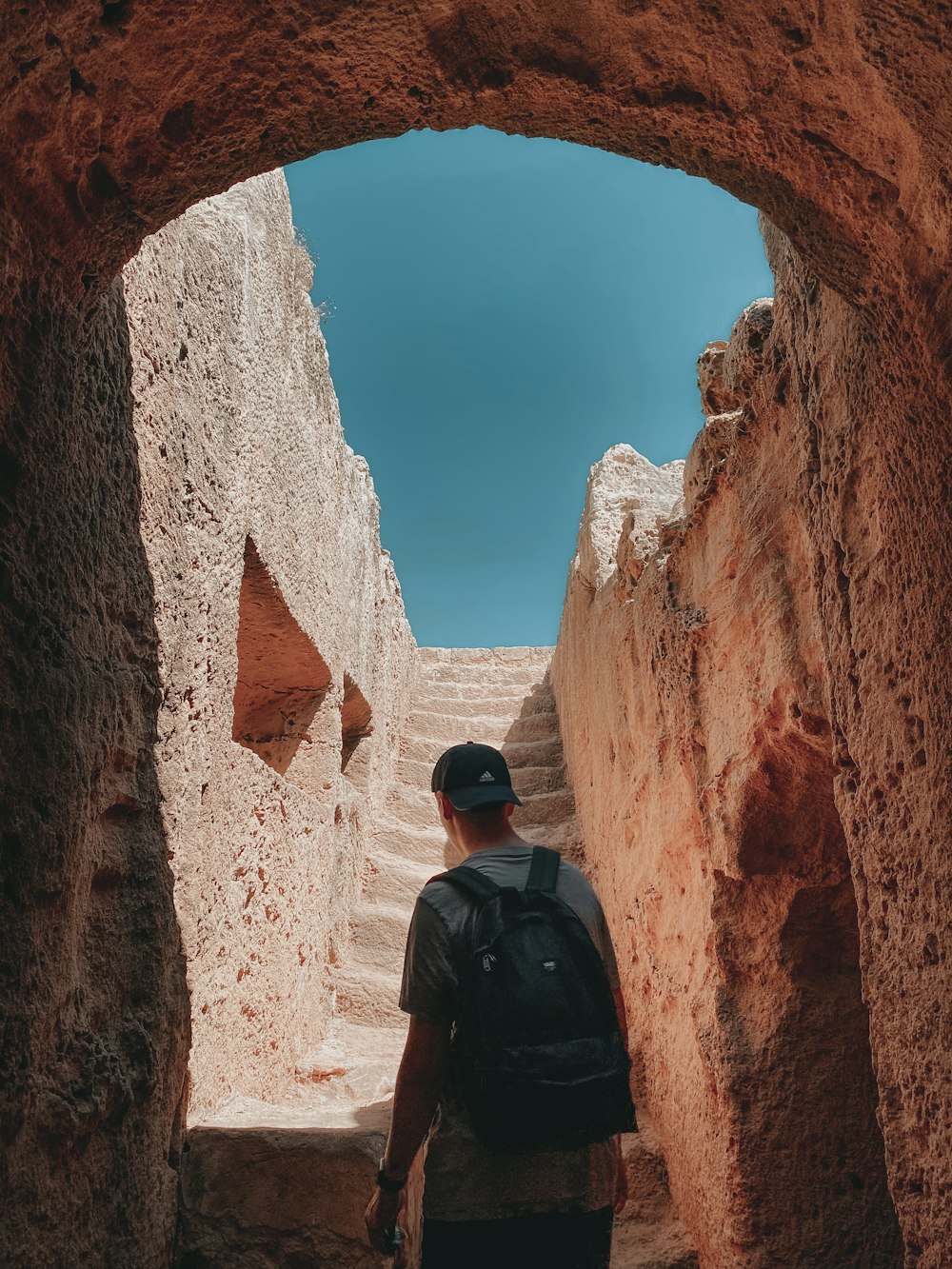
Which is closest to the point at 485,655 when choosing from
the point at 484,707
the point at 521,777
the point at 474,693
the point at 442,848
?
the point at 474,693

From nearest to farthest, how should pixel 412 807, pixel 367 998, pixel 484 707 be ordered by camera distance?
pixel 367 998 < pixel 412 807 < pixel 484 707

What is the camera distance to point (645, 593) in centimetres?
335

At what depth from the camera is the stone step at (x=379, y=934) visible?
15.7ft

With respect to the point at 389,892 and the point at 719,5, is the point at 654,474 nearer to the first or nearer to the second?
the point at 389,892

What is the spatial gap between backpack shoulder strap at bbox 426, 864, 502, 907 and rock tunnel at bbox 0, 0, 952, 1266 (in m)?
0.65

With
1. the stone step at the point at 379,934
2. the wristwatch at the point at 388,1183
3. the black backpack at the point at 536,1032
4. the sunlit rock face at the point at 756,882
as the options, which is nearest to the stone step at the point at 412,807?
the stone step at the point at 379,934

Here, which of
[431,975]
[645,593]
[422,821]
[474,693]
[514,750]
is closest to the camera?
[431,975]

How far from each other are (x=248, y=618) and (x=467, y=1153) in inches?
107

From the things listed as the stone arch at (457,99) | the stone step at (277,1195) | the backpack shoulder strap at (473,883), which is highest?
the stone arch at (457,99)

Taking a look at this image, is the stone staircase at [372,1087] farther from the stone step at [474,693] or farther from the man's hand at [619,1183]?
the man's hand at [619,1183]

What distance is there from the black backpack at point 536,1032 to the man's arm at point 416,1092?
0.14 ft

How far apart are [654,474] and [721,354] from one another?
3.71m

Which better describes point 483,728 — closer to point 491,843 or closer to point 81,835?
point 491,843

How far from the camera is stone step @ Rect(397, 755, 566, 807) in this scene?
6.26 m
